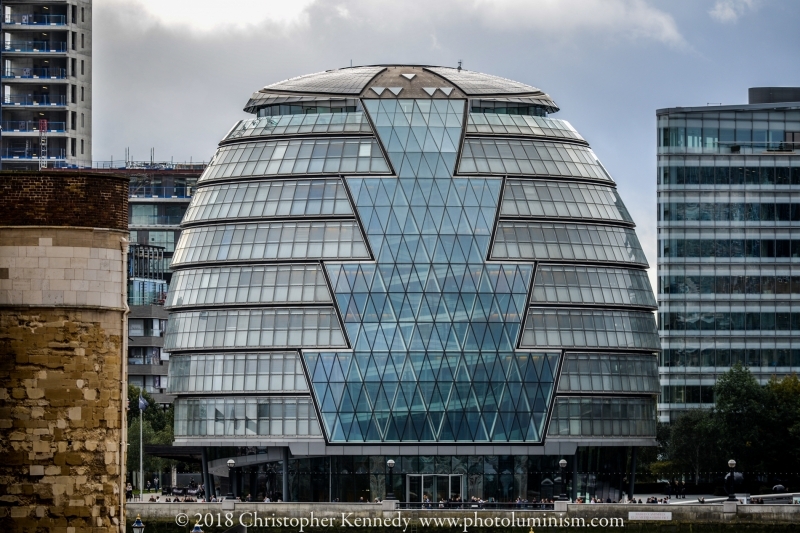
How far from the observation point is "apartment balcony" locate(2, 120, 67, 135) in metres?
182

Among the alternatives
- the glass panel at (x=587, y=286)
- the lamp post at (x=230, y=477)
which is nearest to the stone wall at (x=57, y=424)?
the lamp post at (x=230, y=477)

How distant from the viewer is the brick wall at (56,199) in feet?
126

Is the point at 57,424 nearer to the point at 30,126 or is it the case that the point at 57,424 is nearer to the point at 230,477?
the point at 230,477

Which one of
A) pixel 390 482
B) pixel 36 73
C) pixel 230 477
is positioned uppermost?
pixel 36 73

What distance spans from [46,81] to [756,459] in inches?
3266

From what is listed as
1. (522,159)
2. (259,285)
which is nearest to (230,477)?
(259,285)

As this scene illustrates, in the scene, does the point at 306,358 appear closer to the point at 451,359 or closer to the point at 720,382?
the point at 451,359

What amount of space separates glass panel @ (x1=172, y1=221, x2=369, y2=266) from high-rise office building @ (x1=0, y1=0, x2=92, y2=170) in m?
65.5

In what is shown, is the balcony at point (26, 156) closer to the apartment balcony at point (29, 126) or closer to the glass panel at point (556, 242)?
the apartment balcony at point (29, 126)

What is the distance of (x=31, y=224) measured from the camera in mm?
38500

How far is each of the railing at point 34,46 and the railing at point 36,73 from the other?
1.85 m

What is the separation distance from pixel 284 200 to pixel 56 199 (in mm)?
79794

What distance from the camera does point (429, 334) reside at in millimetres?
115875

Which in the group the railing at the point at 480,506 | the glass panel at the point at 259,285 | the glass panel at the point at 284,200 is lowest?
the railing at the point at 480,506
